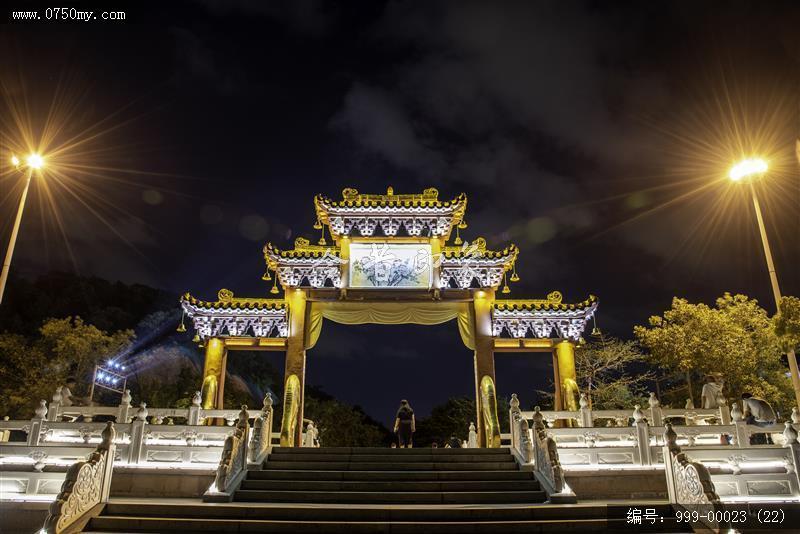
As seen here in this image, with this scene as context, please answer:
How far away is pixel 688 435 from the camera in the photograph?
32.0ft

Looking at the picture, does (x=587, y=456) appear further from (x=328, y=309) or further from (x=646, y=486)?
(x=328, y=309)

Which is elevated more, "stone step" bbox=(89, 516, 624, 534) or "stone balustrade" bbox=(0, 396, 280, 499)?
"stone balustrade" bbox=(0, 396, 280, 499)

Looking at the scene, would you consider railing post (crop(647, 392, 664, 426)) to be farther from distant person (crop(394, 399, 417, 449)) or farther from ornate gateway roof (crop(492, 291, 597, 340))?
distant person (crop(394, 399, 417, 449))

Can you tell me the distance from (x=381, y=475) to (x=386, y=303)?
7095 mm

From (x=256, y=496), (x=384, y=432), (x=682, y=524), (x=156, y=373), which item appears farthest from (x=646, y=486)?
(x=384, y=432)

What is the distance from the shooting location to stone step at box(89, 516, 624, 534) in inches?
265

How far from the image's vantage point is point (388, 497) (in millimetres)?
8250

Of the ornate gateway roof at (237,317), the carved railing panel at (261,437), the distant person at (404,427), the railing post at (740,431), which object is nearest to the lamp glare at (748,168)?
the railing post at (740,431)

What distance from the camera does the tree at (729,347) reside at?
1802cm

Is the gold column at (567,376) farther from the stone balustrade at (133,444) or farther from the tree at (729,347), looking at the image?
the stone balustrade at (133,444)

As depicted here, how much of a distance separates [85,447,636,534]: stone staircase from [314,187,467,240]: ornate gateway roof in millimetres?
7606

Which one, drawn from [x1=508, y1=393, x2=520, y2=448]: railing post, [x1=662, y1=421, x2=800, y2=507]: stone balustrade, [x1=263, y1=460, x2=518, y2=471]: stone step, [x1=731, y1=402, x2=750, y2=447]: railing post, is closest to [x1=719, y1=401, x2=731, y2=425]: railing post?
[x1=731, y1=402, x2=750, y2=447]: railing post

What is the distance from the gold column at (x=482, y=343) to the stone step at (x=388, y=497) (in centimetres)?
611

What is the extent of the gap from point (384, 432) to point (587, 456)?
3640 cm
